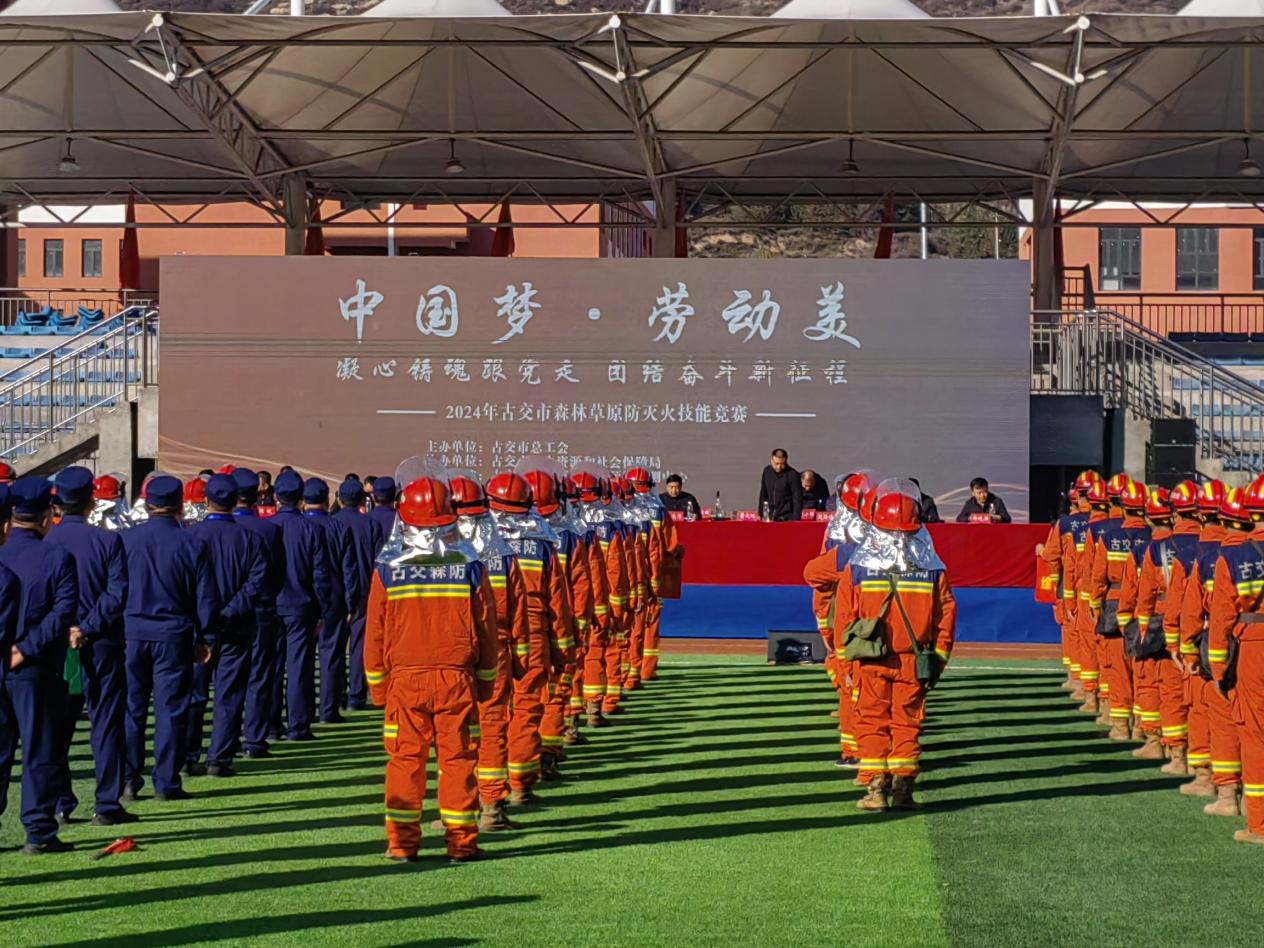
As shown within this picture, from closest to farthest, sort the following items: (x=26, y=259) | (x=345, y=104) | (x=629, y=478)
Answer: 1. (x=629, y=478)
2. (x=345, y=104)
3. (x=26, y=259)

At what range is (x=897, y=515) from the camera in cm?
1234

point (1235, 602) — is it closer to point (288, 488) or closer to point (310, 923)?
point (310, 923)

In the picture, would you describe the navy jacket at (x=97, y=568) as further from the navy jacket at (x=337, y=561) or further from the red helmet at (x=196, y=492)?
the red helmet at (x=196, y=492)

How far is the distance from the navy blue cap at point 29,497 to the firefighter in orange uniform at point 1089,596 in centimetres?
899

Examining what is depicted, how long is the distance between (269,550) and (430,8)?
15.3 meters

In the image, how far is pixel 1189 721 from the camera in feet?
42.9

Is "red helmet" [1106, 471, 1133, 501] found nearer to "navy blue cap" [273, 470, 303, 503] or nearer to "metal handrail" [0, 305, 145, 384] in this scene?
"navy blue cap" [273, 470, 303, 503]

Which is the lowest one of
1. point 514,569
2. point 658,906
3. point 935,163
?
point 658,906

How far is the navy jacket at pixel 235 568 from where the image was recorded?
13.7m

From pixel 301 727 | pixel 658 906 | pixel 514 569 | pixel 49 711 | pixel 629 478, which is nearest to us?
pixel 658 906

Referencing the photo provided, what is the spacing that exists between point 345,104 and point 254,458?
717 cm

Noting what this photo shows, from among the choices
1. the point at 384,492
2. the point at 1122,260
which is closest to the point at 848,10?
the point at 384,492

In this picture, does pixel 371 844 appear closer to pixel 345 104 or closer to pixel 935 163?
pixel 345 104

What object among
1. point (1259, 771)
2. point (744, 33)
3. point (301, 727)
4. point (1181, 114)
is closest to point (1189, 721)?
point (1259, 771)
